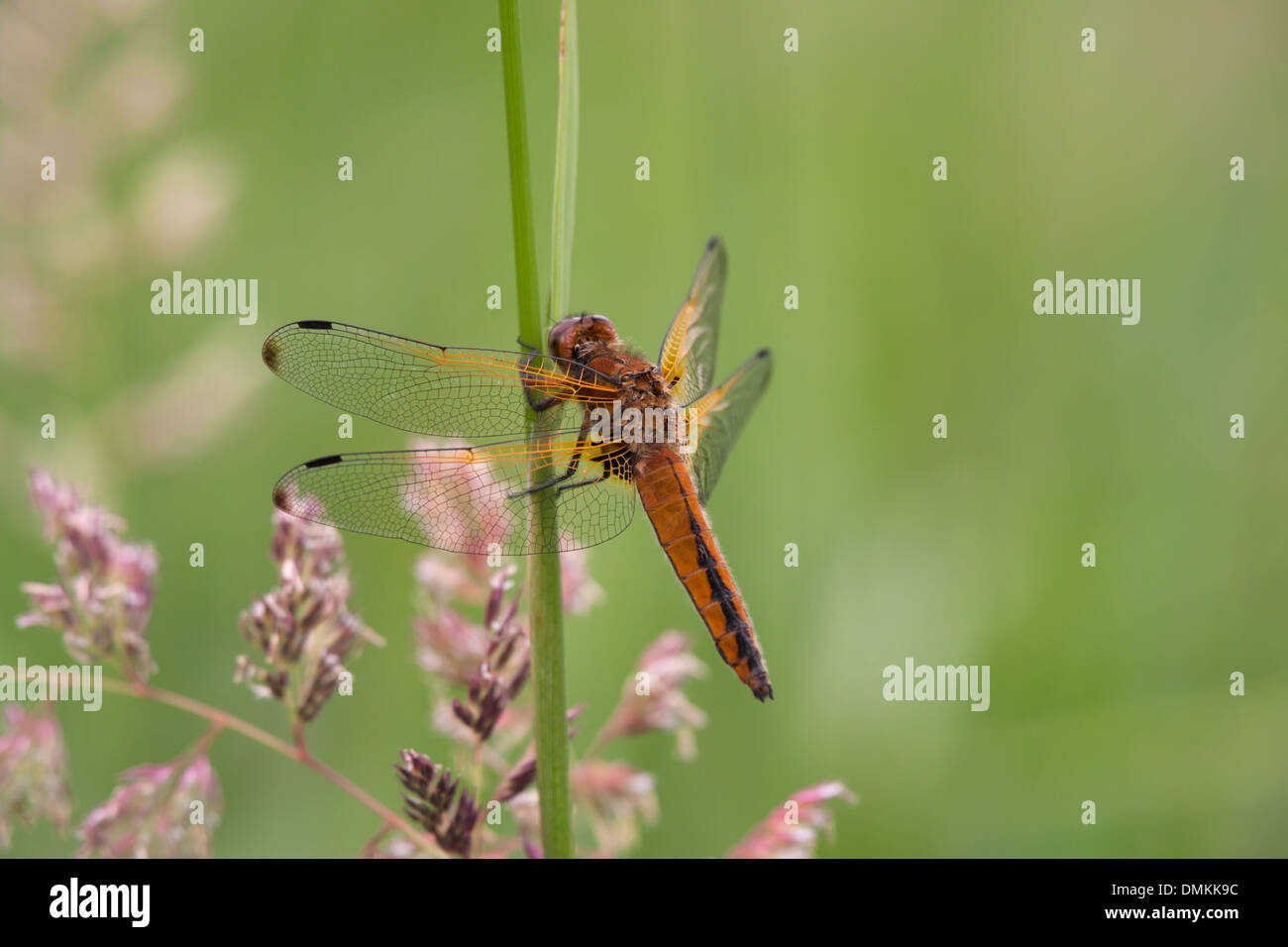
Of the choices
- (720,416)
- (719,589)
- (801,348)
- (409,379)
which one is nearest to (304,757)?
(409,379)

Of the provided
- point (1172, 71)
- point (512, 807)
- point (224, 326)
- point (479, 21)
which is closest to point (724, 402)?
point (512, 807)

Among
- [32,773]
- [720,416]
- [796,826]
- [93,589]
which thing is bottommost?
[796,826]

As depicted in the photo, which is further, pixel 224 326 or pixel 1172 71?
pixel 1172 71

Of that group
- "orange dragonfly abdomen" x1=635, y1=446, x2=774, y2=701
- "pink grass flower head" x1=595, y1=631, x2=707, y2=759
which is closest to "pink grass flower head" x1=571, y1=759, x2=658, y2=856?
"pink grass flower head" x1=595, y1=631, x2=707, y2=759

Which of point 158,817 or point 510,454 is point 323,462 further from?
point 158,817

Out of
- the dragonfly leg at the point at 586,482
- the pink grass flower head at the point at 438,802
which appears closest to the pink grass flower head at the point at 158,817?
the pink grass flower head at the point at 438,802
